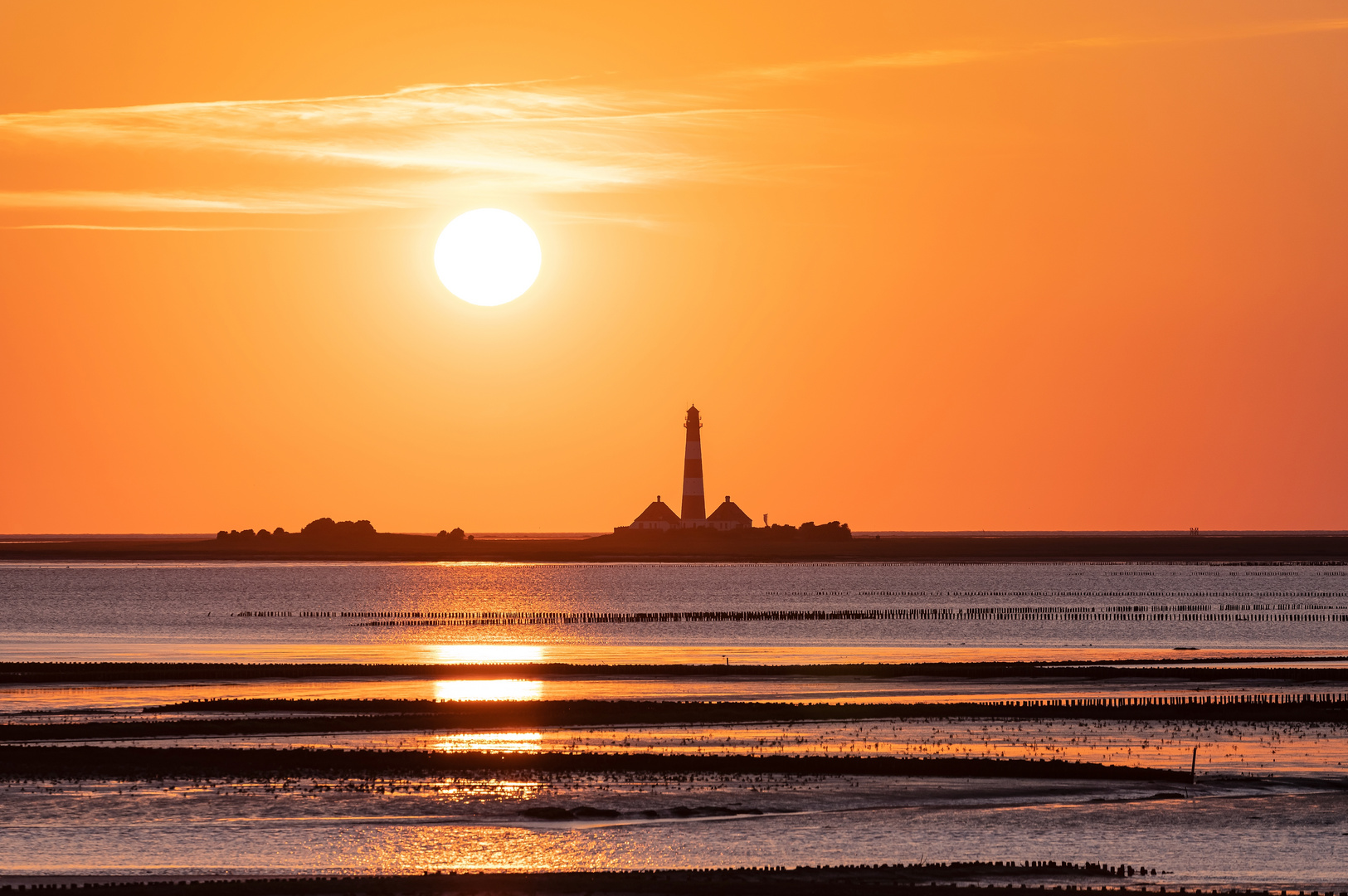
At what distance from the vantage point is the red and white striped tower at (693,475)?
179 meters

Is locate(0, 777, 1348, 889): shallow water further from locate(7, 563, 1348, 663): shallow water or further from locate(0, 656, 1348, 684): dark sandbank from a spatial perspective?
locate(7, 563, 1348, 663): shallow water

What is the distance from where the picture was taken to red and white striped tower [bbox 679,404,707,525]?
179 m

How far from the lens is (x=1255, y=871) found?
2559 cm

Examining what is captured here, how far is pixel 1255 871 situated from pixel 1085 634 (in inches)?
2316

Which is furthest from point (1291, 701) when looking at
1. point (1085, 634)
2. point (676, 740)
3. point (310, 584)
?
point (310, 584)

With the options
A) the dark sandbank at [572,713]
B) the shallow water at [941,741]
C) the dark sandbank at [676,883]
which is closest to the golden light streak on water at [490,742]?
the shallow water at [941,741]

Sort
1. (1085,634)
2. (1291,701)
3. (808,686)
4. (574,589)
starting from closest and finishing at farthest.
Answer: (1291,701) < (808,686) < (1085,634) < (574,589)

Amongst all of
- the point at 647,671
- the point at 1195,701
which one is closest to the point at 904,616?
the point at 647,671

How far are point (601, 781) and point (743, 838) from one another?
6022mm

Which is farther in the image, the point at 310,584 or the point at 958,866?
the point at 310,584

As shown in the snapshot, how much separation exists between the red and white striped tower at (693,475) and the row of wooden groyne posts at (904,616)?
68.7 metres

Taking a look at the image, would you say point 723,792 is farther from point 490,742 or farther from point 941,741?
point 490,742

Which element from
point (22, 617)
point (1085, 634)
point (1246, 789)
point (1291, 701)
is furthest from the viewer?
point (22, 617)

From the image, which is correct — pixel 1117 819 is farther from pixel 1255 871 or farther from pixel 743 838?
pixel 743 838
